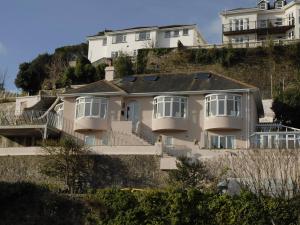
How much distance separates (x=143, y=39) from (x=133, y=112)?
3246 centimetres

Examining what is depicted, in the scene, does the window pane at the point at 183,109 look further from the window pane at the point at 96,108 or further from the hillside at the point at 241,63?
the hillside at the point at 241,63

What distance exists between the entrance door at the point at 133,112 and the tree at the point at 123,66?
20.0m

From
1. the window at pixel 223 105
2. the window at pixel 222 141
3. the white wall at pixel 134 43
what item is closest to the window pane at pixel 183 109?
the window at pixel 223 105

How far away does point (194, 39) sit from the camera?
75000 mm

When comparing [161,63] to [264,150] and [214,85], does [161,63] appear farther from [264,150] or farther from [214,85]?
[264,150]

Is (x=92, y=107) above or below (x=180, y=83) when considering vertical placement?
below

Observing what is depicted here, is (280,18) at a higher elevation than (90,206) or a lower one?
higher

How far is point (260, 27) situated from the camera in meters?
74.3

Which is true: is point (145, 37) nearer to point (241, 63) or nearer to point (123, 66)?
point (123, 66)

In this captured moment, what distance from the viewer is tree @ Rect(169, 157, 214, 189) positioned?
33094mm

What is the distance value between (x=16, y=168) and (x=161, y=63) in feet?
107

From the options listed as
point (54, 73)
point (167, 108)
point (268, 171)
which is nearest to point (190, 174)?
point (268, 171)

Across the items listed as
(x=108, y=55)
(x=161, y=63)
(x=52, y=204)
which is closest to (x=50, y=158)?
(x=52, y=204)

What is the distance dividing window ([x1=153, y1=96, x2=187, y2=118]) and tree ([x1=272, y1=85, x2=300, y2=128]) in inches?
417
